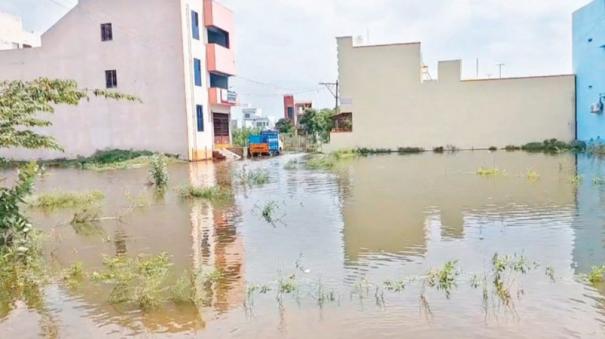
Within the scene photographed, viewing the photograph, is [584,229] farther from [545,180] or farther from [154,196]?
[154,196]

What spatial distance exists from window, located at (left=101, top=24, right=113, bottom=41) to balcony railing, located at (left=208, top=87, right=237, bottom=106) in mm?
7200

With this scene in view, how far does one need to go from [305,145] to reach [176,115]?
1935 cm

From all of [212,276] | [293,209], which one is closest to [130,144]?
[293,209]

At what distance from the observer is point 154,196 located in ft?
54.6

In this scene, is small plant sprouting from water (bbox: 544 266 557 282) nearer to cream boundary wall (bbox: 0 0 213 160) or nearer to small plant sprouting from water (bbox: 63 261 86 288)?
small plant sprouting from water (bbox: 63 261 86 288)

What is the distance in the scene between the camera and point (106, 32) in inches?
1387

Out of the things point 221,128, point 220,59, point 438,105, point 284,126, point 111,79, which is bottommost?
point 221,128

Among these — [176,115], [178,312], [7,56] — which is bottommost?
[178,312]

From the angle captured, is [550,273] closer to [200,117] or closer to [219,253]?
[219,253]

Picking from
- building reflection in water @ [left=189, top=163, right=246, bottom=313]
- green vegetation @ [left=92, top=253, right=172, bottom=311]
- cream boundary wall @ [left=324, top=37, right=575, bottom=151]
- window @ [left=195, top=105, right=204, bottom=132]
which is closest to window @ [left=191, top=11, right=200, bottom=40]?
window @ [left=195, top=105, right=204, bottom=132]

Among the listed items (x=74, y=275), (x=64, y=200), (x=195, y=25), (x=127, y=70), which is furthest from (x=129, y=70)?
(x=74, y=275)

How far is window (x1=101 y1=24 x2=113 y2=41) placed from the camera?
3516cm

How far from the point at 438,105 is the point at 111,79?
21694mm

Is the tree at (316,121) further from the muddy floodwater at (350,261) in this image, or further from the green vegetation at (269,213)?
the green vegetation at (269,213)
